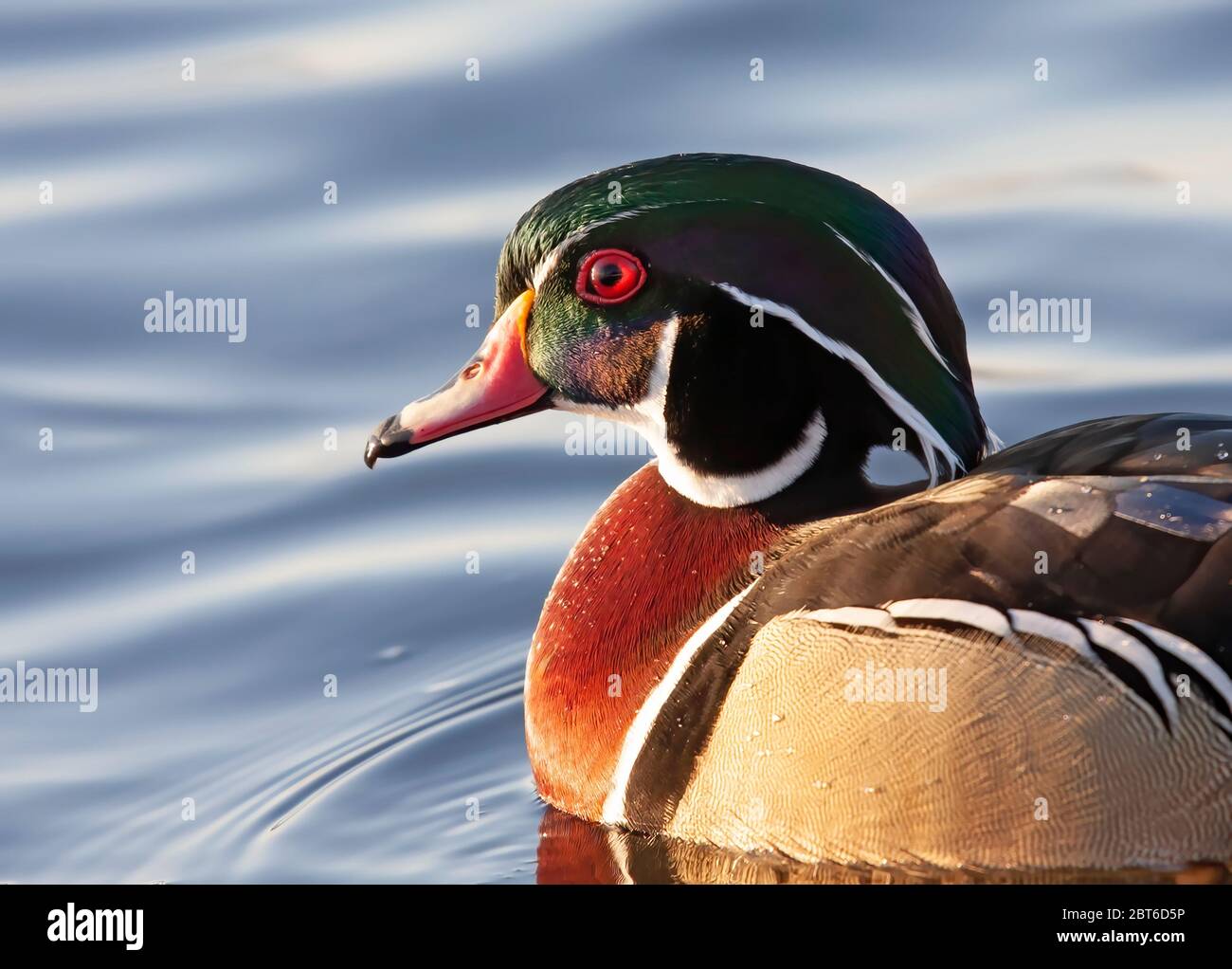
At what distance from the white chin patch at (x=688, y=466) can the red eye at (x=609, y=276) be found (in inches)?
5.9

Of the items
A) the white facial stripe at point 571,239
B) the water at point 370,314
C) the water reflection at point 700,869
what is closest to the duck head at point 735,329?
the white facial stripe at point 571,239

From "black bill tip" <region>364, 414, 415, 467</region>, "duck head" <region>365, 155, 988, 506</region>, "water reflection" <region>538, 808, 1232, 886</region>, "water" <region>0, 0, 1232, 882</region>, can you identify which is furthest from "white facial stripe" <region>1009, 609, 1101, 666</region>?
"black bill tip" <region>364, 414, 415, 467</region>

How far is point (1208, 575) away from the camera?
513 centimetres

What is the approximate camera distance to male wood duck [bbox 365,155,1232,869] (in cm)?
520

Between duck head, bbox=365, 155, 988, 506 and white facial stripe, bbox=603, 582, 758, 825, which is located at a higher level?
duck head, bbox=365, 155, 988, 506

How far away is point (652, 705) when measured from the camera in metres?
5.91

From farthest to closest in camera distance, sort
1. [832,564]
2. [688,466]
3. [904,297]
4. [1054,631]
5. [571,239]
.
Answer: [688,466] → [571,239] → [904,297] → [832,564] → [1054,631]

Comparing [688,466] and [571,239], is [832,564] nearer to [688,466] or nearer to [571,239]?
[688,466]

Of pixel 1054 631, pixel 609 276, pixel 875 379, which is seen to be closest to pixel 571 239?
pixel 609 276

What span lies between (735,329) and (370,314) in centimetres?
353

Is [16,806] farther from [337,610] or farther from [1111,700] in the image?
[1111,700]

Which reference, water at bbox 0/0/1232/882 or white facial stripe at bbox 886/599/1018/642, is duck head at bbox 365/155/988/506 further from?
water at bbox 0/0/1232/882

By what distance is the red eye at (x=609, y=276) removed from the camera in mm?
5891

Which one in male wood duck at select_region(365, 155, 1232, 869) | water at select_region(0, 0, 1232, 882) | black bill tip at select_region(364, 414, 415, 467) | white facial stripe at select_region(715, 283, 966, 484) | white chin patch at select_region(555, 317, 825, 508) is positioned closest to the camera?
male wood duck at select_region(365, 155, 1232, 869)
